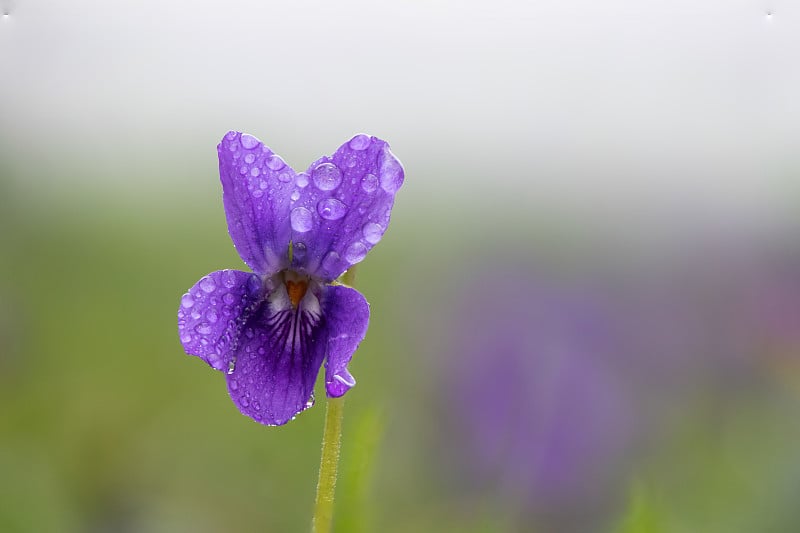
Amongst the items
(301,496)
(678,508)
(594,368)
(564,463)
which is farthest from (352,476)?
(594,368)

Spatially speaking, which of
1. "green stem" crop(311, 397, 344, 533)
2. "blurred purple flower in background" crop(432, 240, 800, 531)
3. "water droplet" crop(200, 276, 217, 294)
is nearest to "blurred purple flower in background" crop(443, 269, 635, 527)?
"blurred purple flower in background" crop(432, 240, 800, 531)

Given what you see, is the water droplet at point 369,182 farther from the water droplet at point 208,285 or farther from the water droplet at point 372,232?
the water droplet at point 208,285

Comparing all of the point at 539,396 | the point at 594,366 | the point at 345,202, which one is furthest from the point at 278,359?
the point at 594,366

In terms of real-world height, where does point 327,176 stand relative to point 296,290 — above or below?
above

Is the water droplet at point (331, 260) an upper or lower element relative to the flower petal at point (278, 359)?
upper

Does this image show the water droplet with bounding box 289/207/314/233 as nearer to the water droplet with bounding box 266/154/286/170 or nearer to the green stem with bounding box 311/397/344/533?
the water droplet with bounding box 266/154/286/170

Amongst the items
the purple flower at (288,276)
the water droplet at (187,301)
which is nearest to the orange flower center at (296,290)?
the purple flower at (288,276)

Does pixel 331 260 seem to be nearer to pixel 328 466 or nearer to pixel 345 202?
pixel 345 202
